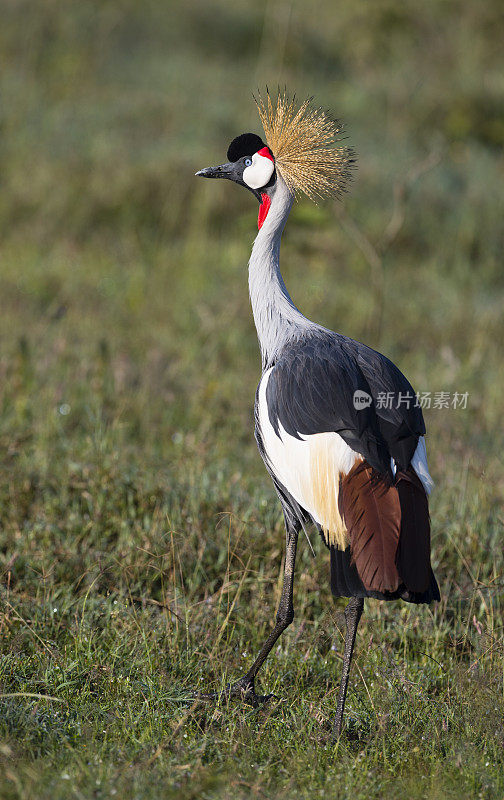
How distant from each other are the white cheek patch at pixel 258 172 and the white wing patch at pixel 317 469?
97 centimetres

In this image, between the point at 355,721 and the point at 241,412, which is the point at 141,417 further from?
the point at 355,721

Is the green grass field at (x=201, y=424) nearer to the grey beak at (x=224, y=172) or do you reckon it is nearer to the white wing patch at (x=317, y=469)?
the white wing patch at (x=317, y=469)

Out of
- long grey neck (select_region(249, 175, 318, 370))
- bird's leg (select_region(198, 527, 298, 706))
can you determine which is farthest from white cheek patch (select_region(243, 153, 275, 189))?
bird's leg (select_region(198, 527, 298, 706))

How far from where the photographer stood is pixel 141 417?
4.89 m

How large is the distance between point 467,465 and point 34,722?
7.47ft

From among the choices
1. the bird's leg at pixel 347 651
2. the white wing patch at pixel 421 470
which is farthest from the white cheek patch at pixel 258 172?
the bird's leg at pixel 347 651

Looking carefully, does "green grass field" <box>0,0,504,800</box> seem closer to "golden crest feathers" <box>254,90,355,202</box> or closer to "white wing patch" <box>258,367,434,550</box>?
"white wing patch" <box>258,367,434,550</box>

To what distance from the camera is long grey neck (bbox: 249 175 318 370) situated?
3.11 metres

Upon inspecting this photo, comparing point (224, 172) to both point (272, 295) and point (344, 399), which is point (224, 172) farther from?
point (344, 399)

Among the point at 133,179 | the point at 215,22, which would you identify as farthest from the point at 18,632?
the point at 215,22

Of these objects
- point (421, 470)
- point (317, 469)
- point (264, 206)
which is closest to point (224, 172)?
point (264, 206)

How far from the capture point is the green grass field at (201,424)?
258cm

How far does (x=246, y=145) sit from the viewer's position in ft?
11.0

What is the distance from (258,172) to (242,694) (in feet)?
6.11
